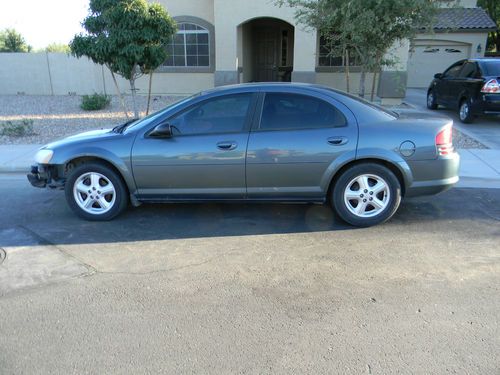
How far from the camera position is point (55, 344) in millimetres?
2855

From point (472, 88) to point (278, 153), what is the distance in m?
8.10

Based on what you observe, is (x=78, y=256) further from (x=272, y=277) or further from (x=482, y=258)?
(x=482, y=258)

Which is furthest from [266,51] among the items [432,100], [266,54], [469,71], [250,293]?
[250,293]

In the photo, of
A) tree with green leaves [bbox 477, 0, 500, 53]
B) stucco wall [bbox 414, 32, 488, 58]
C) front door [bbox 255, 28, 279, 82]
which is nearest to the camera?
front door [bbox 255, 28, 279, 82]

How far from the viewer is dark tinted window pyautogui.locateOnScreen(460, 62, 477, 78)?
10734 millimetres

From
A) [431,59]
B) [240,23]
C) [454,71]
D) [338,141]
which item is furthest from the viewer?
[431,59]

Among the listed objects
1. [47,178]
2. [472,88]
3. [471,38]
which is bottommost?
[47,178]

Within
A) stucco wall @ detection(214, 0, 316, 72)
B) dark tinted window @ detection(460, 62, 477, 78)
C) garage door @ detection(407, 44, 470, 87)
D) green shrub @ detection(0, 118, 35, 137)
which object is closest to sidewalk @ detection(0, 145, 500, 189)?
green shrub @ detection(0, 118, 35, 137)

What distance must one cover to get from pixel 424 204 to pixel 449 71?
28.1 ft

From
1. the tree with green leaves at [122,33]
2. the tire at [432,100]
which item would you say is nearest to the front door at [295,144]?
the tree with green leaves at [122,33]

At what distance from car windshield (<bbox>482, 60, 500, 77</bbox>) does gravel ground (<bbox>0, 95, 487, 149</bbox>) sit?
170 centimetres

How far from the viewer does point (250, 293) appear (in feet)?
11.4

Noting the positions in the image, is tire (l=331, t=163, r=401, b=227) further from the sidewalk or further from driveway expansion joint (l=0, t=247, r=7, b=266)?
driveway expansion joint (l=0, t=247, r=7, b=266)

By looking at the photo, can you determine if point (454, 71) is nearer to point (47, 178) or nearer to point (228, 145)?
point (228, 145)
